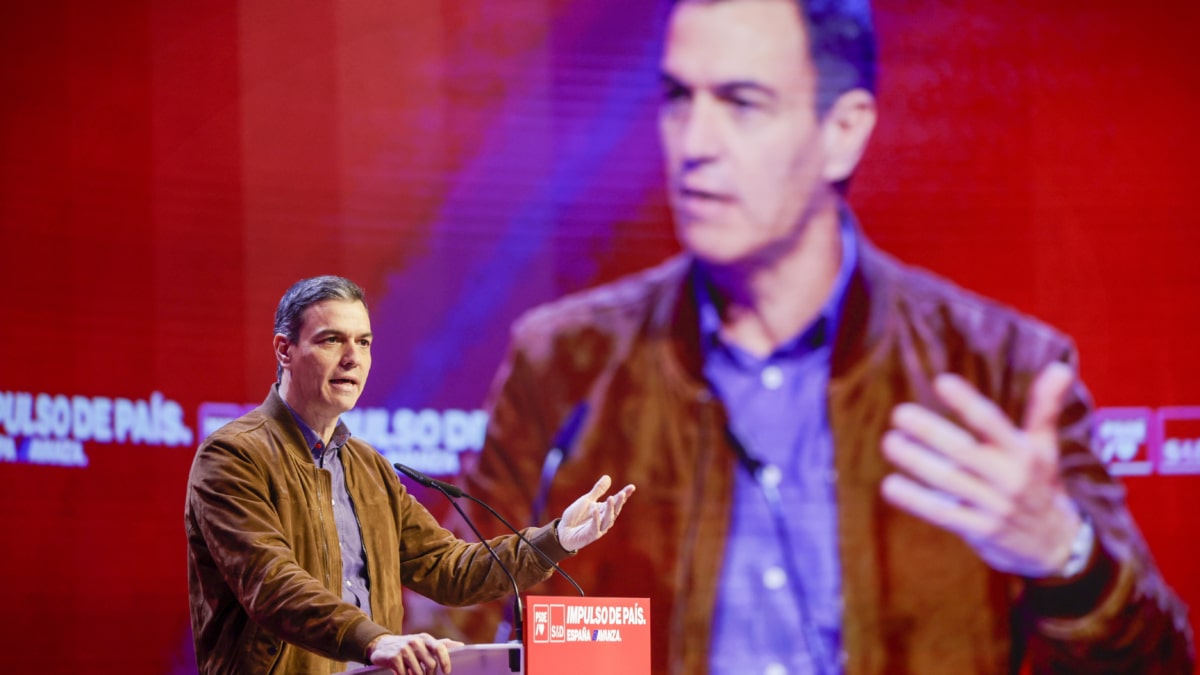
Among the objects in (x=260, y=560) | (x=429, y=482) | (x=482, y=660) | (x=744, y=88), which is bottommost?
(x=482, y=660)

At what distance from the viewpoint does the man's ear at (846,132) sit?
15.9ft

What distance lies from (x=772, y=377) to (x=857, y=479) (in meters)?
0.48

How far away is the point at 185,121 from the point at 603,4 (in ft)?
5.20

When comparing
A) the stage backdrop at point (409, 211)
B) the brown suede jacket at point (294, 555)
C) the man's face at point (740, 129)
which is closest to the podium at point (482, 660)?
the brown suede jacket at point (294, 555)

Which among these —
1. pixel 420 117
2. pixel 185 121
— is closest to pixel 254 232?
pixel 185 121

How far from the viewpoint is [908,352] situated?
4.77 metres

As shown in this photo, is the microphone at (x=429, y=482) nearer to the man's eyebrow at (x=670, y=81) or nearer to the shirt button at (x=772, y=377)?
the shirt button at (x=772, y=377)

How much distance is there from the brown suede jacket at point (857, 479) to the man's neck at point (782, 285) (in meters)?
0.12

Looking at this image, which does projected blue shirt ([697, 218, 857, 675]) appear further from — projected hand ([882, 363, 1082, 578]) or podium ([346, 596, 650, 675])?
podium ([346, 596, 650, 675])

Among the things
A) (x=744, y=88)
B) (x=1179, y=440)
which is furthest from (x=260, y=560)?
(x=1179, y=440)

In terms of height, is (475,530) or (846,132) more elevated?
(846,132)

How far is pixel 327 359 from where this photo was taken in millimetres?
2451

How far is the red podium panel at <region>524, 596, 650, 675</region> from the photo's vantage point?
6.79ft

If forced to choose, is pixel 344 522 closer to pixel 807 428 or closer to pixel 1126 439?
pixel 807 428
